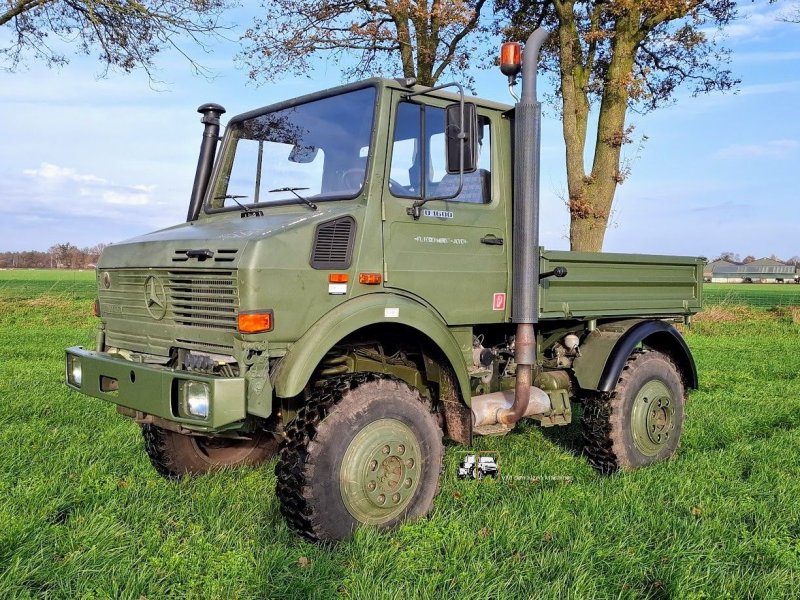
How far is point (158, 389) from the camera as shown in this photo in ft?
12.2

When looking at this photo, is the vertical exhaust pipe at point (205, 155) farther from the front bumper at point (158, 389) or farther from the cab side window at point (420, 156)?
the cab side window at point (420, 156)

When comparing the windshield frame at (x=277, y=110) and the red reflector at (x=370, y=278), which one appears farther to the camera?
Answer: the windshield frame at (x=277, y=110)

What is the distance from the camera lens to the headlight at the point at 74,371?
441 centimetres

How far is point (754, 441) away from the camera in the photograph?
628cm

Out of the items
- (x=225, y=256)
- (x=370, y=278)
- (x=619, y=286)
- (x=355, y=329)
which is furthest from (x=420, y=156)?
(x=619, y=286)

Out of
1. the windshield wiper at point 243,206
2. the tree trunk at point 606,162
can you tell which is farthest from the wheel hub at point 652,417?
the tree trunk at point 606,162

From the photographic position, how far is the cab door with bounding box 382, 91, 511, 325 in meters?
4.31

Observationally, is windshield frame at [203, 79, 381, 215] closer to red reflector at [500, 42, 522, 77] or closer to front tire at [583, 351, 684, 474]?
red reflector at [500, 42, 522, 77]

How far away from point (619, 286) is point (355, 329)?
2.63 m

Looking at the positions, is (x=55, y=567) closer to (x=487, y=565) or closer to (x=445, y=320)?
(x=487, y=565)

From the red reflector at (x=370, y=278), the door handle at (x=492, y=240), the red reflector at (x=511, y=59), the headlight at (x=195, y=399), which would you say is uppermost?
the red reflector at (x=511, y=59)

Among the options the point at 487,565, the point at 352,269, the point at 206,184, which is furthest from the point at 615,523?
the point at 206,184

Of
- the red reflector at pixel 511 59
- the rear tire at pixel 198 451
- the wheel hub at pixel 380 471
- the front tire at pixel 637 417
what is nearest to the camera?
the wheel hub at pixel 380 471

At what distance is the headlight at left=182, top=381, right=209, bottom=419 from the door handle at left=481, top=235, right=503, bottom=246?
2.13 meters
